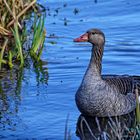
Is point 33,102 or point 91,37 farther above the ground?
point 91,37

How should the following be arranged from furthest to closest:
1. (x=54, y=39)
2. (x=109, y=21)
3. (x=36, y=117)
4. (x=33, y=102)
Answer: (x=109, y=21) → (x=54, y=39) → (x=33, y=102) → (x=36, y=117)

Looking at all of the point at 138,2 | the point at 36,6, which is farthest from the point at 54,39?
the point at 138,2

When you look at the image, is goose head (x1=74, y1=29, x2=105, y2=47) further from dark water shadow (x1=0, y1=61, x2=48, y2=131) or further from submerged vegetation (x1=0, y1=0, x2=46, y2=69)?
submerged vegetation (x1=0, y1=0, x2=46, y2=69)

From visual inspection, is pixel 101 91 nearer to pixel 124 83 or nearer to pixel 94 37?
pixel 124 83

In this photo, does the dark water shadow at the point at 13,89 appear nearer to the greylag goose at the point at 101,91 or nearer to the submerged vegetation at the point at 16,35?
the submerged vegetation at the point at 16,35

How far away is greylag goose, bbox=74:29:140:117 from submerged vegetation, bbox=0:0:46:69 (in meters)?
2.17

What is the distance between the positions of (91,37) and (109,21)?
18.3 ft

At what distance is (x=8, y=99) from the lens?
42.0ft

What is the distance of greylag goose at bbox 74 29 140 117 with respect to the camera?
39.6 feet

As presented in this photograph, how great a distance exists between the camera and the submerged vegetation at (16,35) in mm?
14453

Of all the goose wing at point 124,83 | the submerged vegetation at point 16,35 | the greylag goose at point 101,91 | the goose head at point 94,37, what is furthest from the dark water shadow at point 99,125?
the submerged vegetation at point 16,35

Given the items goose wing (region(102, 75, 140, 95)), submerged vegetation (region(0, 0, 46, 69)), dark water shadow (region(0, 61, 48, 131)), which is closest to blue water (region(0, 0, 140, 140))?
dark water shadow (region(0, 61, 48, 131))

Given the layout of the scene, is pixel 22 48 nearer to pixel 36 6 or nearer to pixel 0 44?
pixel 0 44

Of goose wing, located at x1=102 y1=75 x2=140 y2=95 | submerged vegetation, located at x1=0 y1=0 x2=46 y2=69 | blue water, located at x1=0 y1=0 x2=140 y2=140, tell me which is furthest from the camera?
submerged vegetation, located at x1=0 y1=0 x2=46 y2=69
